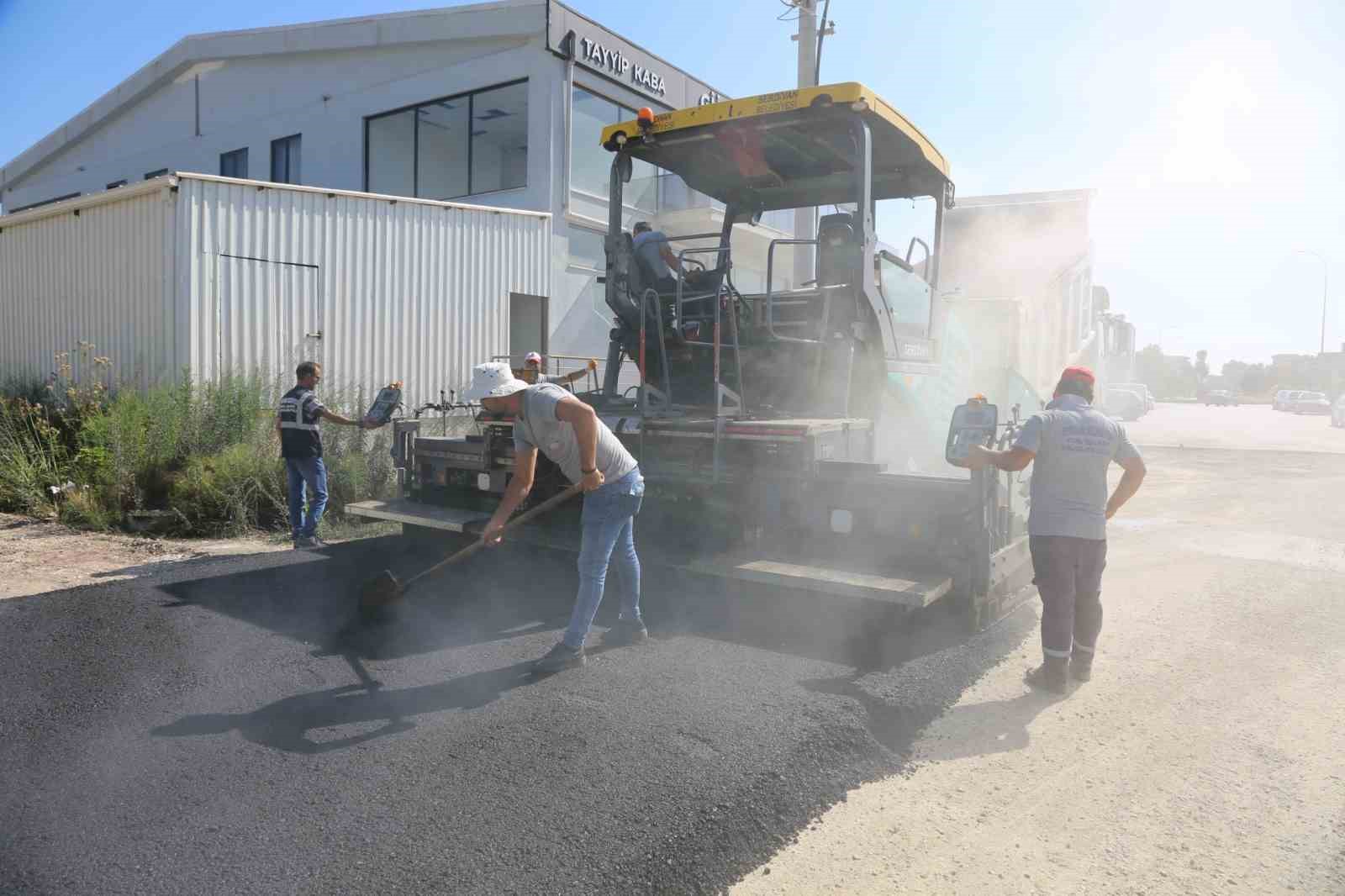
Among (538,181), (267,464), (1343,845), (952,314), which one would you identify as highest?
(538,181)

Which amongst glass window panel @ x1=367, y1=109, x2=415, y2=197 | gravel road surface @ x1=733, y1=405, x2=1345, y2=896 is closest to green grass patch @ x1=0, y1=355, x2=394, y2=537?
gravel road surface @ x1=733, y1=405, x2=1345, y2=896

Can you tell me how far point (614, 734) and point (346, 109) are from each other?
643 inches

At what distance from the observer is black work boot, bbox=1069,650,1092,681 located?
452cm

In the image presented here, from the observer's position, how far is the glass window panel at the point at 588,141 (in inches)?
587

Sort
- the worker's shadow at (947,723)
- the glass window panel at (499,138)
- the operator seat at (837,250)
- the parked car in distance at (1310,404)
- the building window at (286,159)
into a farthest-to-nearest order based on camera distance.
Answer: the parked car in distance at (1310,404)
the building window at (286,159)
the glass window panel at (499,138)
the operator seat at (837,250)
the worker's shadow at (947,723)

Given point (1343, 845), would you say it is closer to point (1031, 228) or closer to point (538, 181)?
point (1031, 228)

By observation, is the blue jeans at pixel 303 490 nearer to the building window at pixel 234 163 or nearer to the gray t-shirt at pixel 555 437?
the gray t-shirt at pixel 555 437

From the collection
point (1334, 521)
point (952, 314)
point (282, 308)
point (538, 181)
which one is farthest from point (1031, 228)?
point (282, 308)

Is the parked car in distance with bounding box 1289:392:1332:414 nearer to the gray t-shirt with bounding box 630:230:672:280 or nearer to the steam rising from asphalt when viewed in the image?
the steam rising from asphalt

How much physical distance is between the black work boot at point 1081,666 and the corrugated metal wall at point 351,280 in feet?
28.0

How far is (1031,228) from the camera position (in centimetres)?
1063

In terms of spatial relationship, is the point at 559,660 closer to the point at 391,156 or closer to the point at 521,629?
the point at 521,629

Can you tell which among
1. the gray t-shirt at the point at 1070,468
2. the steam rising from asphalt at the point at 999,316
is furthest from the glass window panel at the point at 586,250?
the gray t-shirt at the point at 1070,468

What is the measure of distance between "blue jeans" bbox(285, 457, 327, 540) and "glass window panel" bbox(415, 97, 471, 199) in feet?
33.6
